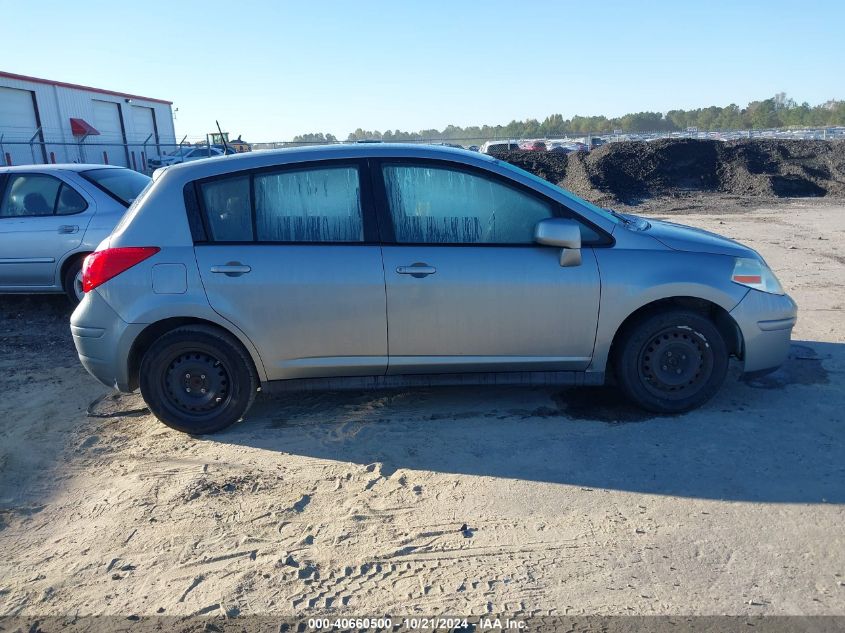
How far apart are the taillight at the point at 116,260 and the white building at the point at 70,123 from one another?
24.5 m

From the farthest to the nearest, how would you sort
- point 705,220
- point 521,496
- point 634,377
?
point 705,220 → point 634,377 → point 521,496

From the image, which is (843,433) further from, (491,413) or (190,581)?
(190,581)

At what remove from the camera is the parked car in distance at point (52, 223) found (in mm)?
7926

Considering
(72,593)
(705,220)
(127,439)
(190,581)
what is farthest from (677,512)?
(705,220)

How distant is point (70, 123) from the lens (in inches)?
1419

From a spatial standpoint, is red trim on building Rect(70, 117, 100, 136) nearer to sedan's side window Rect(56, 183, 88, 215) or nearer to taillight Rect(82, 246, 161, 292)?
sedan's side window Rect(56, 183, 88, 215)

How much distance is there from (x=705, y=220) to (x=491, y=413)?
13944 mm

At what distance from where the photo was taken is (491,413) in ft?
16.1

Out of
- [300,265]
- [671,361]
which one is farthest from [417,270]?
[671,361]

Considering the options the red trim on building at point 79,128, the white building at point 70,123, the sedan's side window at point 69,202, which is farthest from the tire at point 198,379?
the red trim on building at point 79,128

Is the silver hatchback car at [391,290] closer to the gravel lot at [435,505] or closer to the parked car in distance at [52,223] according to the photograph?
the gravel lot at [435,505]

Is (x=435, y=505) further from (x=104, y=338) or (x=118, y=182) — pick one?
(x=118, y=182)

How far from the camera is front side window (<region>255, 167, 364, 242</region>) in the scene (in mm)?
4652

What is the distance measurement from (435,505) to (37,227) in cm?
656
